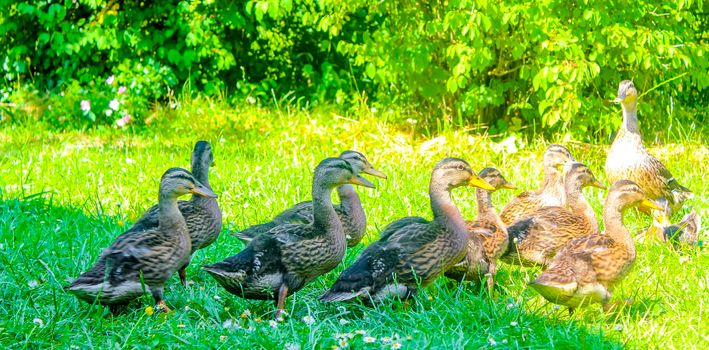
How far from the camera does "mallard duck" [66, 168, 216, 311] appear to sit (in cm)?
582

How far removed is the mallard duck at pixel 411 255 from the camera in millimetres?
5914

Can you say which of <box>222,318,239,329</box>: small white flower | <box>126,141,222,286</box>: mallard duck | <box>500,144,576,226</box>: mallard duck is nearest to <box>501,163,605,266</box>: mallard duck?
<box>500,144,576,226</box>: mallard duck

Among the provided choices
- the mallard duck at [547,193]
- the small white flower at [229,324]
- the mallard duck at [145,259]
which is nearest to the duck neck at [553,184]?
the mallard duck at [547,193]

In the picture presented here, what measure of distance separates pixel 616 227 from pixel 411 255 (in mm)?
1326

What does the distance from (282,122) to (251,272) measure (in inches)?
247

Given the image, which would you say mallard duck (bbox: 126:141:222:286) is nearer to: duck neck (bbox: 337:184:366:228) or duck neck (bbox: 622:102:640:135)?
duck neck (bbox: 337:184:366:228)

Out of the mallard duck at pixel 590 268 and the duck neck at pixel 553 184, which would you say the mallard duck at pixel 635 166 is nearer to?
the duck neck at pixel 553 184

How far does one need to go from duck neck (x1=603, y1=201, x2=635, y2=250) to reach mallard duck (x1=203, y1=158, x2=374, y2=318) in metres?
1.63

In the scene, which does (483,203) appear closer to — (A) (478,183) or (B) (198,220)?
(A) (478,183)

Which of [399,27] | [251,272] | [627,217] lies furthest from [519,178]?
[251,272]

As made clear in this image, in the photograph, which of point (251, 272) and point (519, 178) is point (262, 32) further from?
point (251, 272)

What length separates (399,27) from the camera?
11.4 metres

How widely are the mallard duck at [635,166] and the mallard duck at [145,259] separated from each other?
4.02 metres

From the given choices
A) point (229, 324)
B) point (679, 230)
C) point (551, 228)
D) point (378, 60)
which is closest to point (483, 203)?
point (551, 228)
